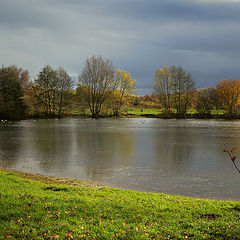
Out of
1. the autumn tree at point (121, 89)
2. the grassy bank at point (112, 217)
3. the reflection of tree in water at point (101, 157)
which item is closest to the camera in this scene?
the grassy bank at point (112, 217)

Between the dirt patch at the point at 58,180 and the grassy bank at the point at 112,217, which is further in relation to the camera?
the dirt patch at the point at 58,180

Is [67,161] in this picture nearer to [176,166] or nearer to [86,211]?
[176,166]

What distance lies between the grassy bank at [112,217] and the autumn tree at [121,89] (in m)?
61.4

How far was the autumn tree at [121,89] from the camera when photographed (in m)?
69.3

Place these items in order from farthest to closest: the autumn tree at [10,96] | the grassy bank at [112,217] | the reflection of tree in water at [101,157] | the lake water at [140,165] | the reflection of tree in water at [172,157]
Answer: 1. the autumn tree at [10,96]
2. the reflection of tree in water at [172,157]
3. the reflection of tree in water at [101,157]
4. the lake water at [140,165]
5. the grassy bank at [112,217]

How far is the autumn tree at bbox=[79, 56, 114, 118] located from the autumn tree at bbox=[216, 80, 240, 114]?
31.4 meters

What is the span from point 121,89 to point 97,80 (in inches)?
314

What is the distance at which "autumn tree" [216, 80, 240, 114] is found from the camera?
64.4 meters

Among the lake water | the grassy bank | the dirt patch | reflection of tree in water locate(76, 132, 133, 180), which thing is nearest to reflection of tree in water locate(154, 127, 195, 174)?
the lake water

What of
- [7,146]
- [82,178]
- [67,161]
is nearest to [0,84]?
[7,146]

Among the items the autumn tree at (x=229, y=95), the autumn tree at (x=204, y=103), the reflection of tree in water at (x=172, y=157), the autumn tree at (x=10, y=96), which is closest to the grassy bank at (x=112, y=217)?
the reflection of tree in water at (x=172, y=157)

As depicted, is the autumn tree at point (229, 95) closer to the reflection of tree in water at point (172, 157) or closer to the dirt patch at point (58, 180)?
the reflection of tree in water at point (172, 157)

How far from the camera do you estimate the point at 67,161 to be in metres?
15.4

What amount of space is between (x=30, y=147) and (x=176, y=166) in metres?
12.8
